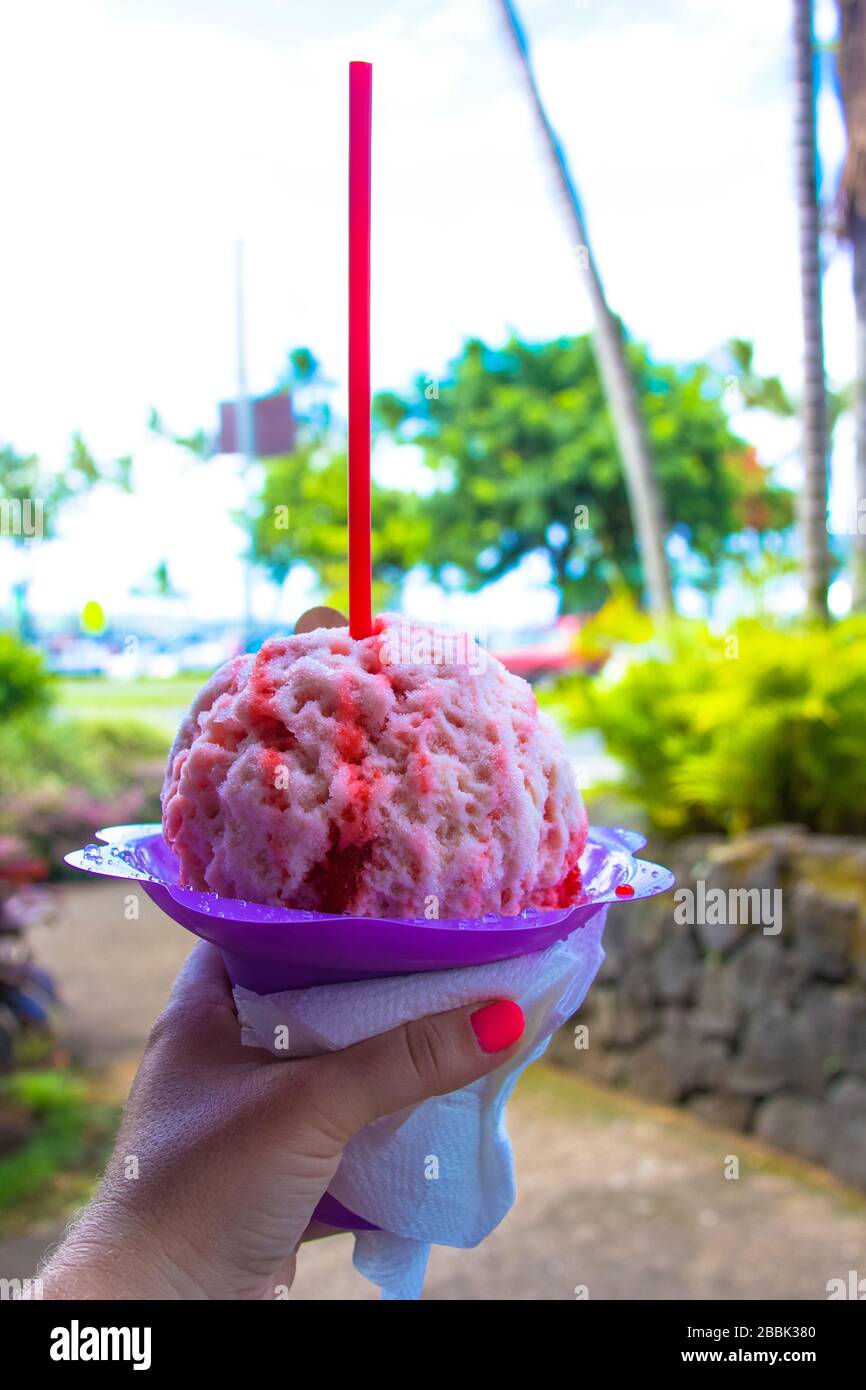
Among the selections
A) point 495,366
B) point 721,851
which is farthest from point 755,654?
point 495,366

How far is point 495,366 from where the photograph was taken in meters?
25.7

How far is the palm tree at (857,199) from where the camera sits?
640 cm

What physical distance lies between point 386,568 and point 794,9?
17.4 m

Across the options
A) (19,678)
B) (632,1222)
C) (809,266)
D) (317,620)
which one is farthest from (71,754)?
(317,620)

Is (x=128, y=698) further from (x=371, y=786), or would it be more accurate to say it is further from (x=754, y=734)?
(x=371, y=786)

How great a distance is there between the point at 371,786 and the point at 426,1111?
16.0 inches

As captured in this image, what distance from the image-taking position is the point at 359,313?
1.24 meters

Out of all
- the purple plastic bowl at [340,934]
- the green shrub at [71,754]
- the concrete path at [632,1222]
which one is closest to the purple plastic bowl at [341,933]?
the purple plastic bowl at [340,934]

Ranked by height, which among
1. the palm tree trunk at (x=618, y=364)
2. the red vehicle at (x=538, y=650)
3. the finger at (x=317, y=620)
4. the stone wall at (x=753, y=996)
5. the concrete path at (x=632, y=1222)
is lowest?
the concrete path at (x=632, y=1222)

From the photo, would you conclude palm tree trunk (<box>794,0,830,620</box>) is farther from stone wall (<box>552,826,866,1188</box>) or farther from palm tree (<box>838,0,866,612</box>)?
stone wall (<box>552,826,866,1188</box>)

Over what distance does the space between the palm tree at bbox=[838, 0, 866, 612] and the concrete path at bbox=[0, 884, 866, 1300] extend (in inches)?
115

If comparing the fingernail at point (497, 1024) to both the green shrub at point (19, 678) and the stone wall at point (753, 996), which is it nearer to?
the stone wall at point (753, 996)

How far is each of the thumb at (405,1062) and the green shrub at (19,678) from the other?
25.2 ft

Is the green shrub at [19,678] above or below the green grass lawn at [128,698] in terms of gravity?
above
